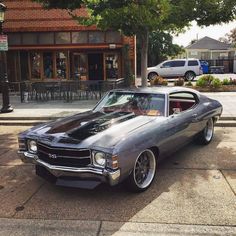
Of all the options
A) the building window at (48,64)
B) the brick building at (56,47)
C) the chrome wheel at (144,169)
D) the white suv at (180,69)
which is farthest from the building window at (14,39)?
the chrome wheel at (144,169)

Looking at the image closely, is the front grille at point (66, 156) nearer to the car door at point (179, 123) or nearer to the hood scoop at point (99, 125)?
the hood scoop at point (99, 125)

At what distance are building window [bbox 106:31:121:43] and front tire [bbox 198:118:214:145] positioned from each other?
13.1 metres

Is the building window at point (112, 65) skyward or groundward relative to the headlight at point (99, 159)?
skyward

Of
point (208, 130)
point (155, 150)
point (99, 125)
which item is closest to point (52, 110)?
point (208, 130)

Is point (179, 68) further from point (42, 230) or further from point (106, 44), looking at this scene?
point (42, 230)

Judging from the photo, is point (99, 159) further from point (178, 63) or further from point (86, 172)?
point (178, 63)

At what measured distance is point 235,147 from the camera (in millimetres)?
7664

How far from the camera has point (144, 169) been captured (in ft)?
17.3

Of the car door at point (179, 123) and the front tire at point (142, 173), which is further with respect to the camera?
the car door at point (179, 123)

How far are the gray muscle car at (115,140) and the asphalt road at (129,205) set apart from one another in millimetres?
292

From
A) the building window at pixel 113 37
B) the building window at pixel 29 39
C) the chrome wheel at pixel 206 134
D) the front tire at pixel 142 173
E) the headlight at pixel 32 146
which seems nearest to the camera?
the front tire at pixel 142 173

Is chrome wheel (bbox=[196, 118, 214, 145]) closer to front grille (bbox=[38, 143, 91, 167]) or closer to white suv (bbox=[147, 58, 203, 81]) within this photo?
front grille (bbox=[38, 143, 91, 167])

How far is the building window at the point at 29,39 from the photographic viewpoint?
2055 cm

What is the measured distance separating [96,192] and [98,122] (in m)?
1.06
